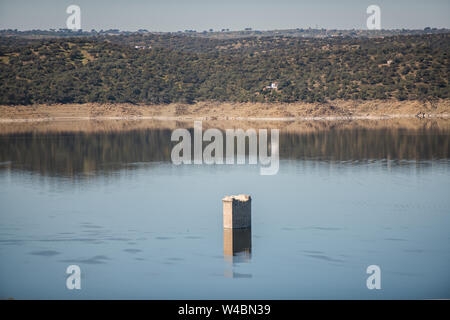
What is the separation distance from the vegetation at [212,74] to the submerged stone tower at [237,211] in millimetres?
64665

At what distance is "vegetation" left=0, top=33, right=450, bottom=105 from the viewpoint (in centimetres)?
8688

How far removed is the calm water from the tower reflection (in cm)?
5

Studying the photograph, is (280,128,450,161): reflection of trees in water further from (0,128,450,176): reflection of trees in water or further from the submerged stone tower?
the submerged stone tower

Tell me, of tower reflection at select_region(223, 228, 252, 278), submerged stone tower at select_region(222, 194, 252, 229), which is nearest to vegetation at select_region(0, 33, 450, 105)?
submerged stone tower at select_region(222, 194, 252, 229)

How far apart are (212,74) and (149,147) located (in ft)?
171

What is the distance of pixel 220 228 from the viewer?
22.9 m

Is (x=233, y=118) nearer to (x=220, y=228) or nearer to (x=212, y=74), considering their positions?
(x=212, y=74)

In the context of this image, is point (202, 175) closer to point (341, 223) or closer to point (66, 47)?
point (341, 223)

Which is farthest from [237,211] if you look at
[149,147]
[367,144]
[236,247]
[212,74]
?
[212,74]

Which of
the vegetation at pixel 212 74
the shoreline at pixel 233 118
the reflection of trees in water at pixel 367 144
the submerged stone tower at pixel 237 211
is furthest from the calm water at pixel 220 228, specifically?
the vegetation at pixel 212 74

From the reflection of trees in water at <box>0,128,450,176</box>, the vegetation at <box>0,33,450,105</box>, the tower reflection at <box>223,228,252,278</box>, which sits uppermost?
the vegetation at <box>0,33,450,105</box>

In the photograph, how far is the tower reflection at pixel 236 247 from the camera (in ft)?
60.2
